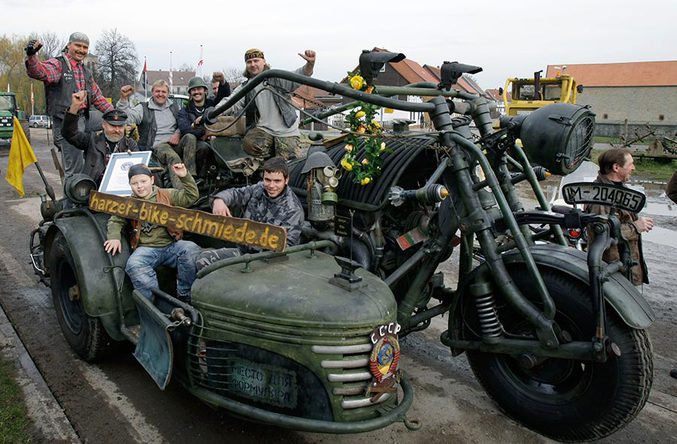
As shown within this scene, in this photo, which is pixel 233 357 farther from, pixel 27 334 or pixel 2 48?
pixel 2 48

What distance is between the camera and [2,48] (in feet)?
186

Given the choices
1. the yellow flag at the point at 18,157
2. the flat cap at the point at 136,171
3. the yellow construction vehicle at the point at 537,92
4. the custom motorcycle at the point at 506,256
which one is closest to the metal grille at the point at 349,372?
the custom motorcycle at the point at 506,256

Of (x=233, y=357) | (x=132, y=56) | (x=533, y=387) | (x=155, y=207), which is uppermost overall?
(x=132, y=56)

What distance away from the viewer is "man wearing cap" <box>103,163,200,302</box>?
3.68 meters

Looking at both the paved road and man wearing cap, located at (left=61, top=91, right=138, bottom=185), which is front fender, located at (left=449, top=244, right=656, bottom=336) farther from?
man wearing cap, located at (left=61, top=91, right=138, bottom=185)

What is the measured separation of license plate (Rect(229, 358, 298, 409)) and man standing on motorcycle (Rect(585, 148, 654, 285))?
288cm

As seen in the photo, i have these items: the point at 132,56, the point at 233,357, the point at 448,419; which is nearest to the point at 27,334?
the point at 233,357

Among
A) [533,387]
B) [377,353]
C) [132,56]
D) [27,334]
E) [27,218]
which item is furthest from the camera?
[132,56]

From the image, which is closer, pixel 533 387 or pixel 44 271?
pixel 533 387

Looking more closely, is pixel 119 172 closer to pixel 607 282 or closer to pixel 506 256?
pixel 506 256

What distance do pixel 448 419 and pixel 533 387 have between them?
0.58 meters

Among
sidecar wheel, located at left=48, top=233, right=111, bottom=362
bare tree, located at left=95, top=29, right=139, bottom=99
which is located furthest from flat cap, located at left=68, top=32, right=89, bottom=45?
bare tree, located at left=95, top=29, right=139, bottom=99

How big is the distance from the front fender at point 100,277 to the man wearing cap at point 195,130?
1345 millimetres

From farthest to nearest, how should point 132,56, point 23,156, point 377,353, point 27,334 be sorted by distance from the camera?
point 132,56, point 23,156, point 27,334, point 377,353
